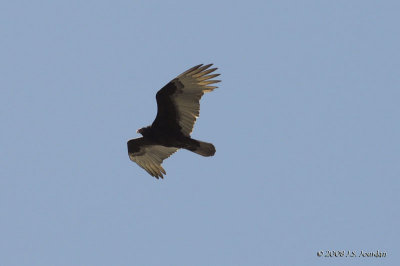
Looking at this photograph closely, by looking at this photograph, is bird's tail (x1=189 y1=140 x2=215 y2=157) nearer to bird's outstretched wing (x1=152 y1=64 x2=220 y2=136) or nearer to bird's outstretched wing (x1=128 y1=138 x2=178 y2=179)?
bird's outstretched wing (x1=152 y1=64 x2=220 y2=136)

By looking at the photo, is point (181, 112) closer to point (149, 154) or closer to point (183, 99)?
point (183, 99)

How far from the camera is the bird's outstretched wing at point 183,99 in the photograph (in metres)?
13.3

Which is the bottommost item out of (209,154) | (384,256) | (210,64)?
(384,256)

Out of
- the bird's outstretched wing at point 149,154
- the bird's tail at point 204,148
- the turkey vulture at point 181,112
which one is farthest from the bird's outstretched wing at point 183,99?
the bird's outstretched wing at point 149,154

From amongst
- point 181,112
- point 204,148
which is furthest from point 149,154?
point 204,148

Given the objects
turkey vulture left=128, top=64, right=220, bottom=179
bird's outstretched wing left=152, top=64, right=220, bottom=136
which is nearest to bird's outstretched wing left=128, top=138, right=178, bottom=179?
turkey vulture left=128, top=64, right=220, bottom=179

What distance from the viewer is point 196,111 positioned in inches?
536

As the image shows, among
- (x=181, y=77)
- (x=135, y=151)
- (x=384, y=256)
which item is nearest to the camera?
(x=384, y=256)

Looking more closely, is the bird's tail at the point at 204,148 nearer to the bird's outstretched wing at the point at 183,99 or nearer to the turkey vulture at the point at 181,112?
the turkey vulture at the point at 181,112

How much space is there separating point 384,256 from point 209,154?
406cm

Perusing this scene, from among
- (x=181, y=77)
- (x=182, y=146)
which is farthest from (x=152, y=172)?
(x=181, y=77)

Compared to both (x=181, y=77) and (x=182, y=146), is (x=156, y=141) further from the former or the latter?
(x=181, y=77)

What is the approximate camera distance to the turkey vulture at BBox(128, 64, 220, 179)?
13.3 meters

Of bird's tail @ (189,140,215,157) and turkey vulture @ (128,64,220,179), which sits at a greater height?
turkey vulture @ (128,64,220,179)
